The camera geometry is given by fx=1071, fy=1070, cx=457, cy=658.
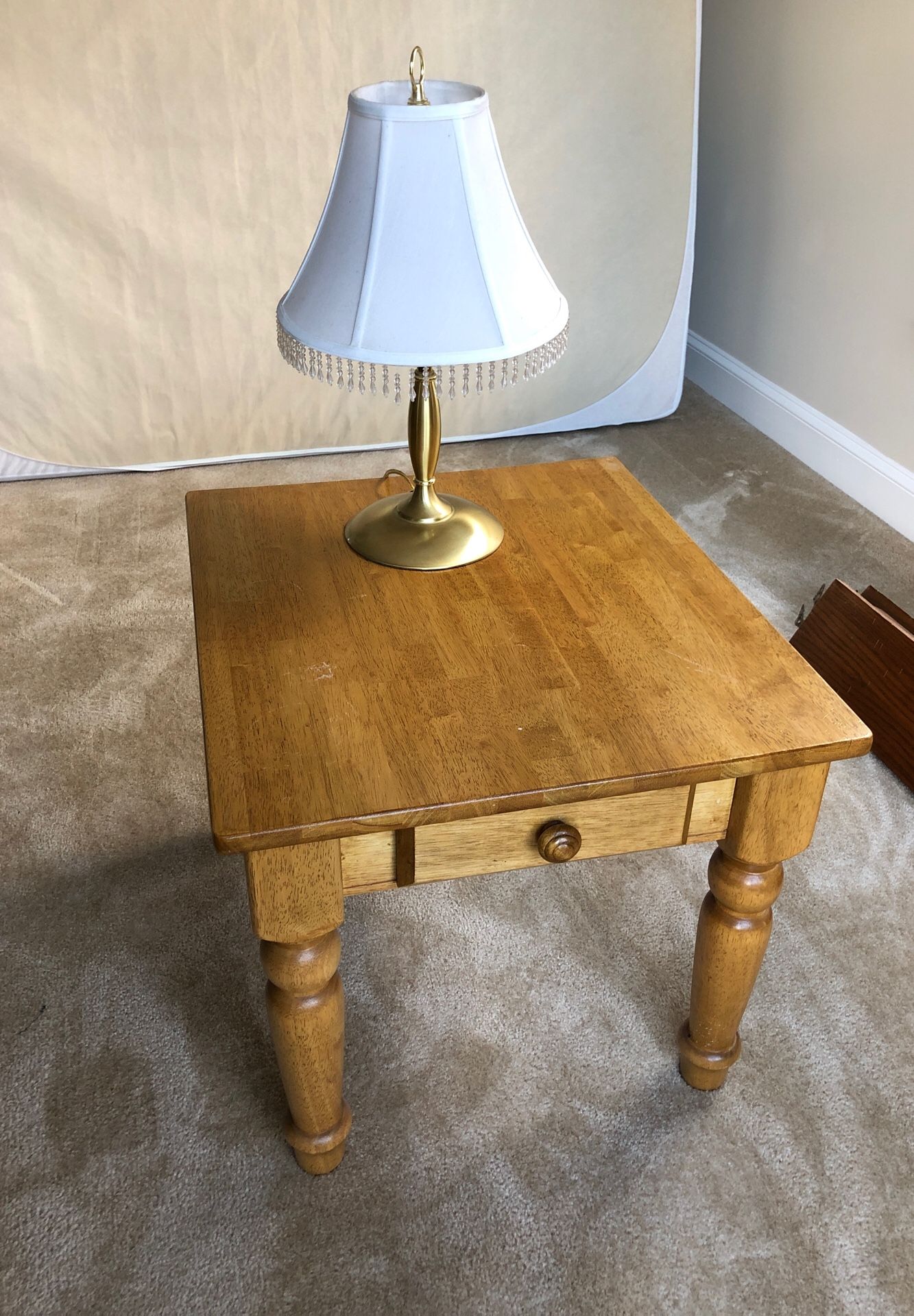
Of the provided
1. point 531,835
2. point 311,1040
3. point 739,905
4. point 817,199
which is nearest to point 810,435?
point 817,199

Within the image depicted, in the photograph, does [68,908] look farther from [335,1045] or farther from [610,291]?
[610,291]

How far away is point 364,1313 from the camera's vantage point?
1.04m

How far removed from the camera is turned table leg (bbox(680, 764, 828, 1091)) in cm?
101

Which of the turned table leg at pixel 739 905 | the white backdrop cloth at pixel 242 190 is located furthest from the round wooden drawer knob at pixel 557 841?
the white backdrop cloth at pixel 242 190

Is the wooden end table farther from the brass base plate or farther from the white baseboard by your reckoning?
the white baseboard

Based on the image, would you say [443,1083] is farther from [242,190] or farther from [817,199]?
[817,199]

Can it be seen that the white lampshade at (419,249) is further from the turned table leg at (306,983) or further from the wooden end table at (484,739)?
the turned table leg at (306,983)

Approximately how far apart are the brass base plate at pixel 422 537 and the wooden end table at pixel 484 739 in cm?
2

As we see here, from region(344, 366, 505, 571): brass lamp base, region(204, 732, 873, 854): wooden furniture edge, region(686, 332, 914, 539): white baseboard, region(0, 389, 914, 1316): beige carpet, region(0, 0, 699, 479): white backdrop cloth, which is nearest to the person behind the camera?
region(204, 732, 873, 854): wooden furniture edge

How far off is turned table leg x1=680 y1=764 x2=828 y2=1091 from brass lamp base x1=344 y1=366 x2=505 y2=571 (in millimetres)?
427

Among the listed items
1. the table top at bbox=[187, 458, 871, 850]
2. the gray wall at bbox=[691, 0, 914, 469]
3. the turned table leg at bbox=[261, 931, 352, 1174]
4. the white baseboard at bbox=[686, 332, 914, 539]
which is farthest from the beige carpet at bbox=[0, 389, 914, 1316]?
the gray wall at bbox=[691, 0, 914, 469]

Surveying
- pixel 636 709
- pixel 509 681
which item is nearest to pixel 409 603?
pixel 509 681

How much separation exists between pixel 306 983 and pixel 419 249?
0.68 metres

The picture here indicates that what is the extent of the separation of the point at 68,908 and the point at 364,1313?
0.68 m
